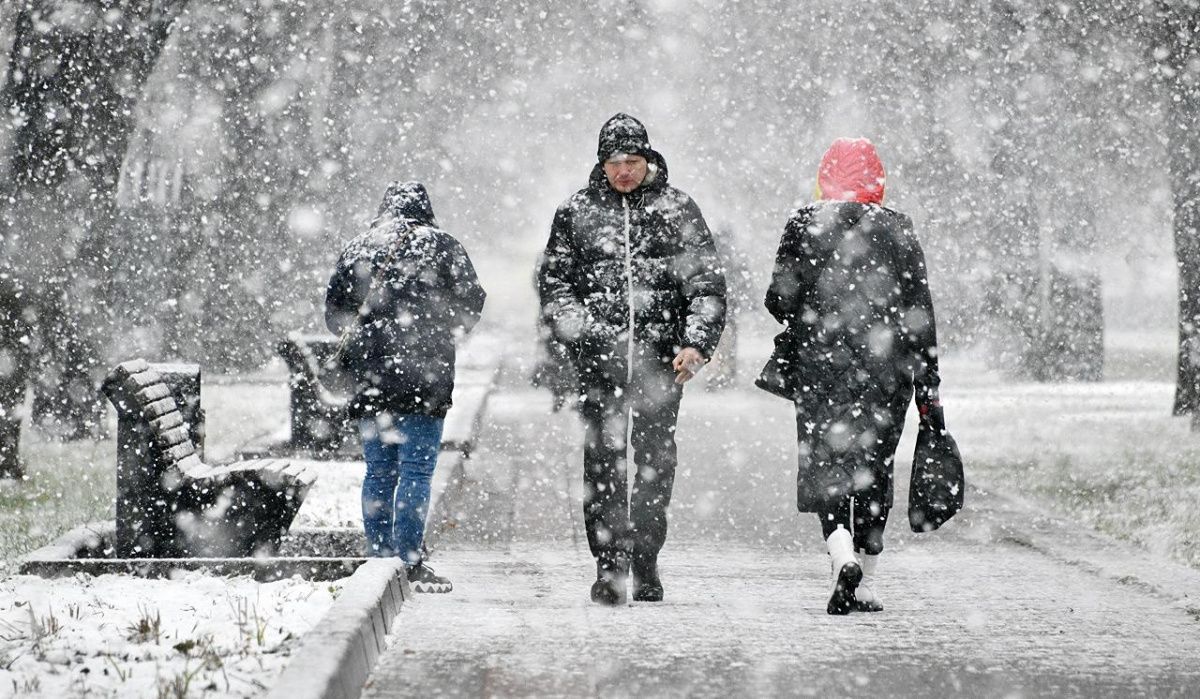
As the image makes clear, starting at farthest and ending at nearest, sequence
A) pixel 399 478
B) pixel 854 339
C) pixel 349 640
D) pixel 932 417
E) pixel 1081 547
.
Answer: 1. pixel 1081 547
2. pixel 399 478
3. pixel 932 417
4. pixel 854 339
5. pixel 349 640

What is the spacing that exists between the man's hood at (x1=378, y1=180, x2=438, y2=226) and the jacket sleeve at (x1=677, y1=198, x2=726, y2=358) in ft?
3.94

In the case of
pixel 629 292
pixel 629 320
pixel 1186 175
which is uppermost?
pixel 1186 175

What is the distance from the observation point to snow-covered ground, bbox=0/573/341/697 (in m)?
3.97

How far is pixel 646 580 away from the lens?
5676 mm

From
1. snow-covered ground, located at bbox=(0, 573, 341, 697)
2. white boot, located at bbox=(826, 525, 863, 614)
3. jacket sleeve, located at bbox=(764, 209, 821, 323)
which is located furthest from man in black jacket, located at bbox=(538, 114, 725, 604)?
snow-covered ground, located at bbox=(0, 573, 341, 697)

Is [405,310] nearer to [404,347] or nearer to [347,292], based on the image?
[404,347]

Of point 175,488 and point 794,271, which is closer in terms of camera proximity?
point 794,271

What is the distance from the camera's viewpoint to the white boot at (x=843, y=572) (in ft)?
17.5

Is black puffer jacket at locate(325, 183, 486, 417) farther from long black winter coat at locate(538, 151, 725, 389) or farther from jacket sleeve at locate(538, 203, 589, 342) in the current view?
long black winter coat at locate(538, 151, 725, 389)

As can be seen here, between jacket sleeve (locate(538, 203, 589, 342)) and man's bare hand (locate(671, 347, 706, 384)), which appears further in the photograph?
jacket sleeve (locate(538, 203, 589, 342))

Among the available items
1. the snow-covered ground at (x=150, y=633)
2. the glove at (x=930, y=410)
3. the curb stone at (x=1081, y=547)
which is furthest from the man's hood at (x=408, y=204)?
the curb stone at (x=1081, y=547)

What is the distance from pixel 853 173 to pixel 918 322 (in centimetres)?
61

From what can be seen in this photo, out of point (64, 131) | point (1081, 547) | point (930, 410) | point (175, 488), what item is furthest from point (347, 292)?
point (64, 131)

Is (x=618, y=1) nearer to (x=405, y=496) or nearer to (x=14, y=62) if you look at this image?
(x=14, y=62)
